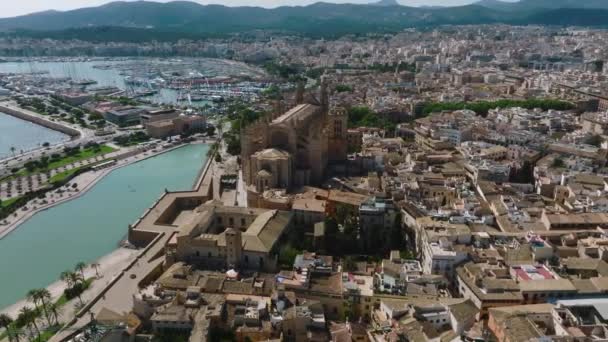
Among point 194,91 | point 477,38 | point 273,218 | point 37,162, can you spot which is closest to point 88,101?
point 194,91

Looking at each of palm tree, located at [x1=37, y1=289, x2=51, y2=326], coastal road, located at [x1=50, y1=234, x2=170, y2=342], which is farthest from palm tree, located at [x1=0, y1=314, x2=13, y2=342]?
coastal road, located at [x1=50, y1=234, x2=170, y2=342]

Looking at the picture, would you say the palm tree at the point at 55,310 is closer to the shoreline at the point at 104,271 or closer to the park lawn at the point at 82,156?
the shoreline at the point at 104,271

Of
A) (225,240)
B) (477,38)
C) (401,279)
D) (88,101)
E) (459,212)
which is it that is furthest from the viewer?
(477,38)

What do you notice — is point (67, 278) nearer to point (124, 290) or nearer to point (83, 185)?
point (124, 290)

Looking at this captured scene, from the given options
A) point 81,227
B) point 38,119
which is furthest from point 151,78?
point 81,227

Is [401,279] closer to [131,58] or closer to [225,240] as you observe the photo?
[225,240]

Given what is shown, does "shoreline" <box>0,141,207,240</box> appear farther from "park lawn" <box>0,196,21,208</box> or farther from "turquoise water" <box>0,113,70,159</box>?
"turquoise water" <box>0,113,70,159</box>
